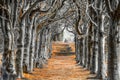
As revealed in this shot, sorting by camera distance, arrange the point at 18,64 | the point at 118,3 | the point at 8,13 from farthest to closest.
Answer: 1. the point at 18,64
2. the point at 8,13
3. the point at 118,3

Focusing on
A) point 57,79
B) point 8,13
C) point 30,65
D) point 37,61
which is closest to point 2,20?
point 8,13

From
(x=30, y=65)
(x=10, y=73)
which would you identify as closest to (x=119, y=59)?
(x=10, y=73)

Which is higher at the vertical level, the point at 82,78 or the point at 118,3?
the point at 118,3

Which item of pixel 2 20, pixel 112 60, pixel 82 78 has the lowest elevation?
Answer: pixel 82 78

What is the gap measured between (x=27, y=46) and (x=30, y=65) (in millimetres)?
2488

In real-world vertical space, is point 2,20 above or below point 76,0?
below

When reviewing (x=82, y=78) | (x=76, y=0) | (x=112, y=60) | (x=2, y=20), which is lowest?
(x=82, y=78)

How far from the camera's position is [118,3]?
11930 millimetres

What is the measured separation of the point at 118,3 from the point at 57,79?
1020 centimetres

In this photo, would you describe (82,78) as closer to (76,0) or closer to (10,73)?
(76,0)

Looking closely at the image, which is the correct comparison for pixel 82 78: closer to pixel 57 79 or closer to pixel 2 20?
pixel 57 79

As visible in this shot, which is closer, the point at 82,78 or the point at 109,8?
the point at 109,8

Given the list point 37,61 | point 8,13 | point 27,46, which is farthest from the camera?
point 37,61

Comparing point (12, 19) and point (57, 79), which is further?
point (57, 79)
